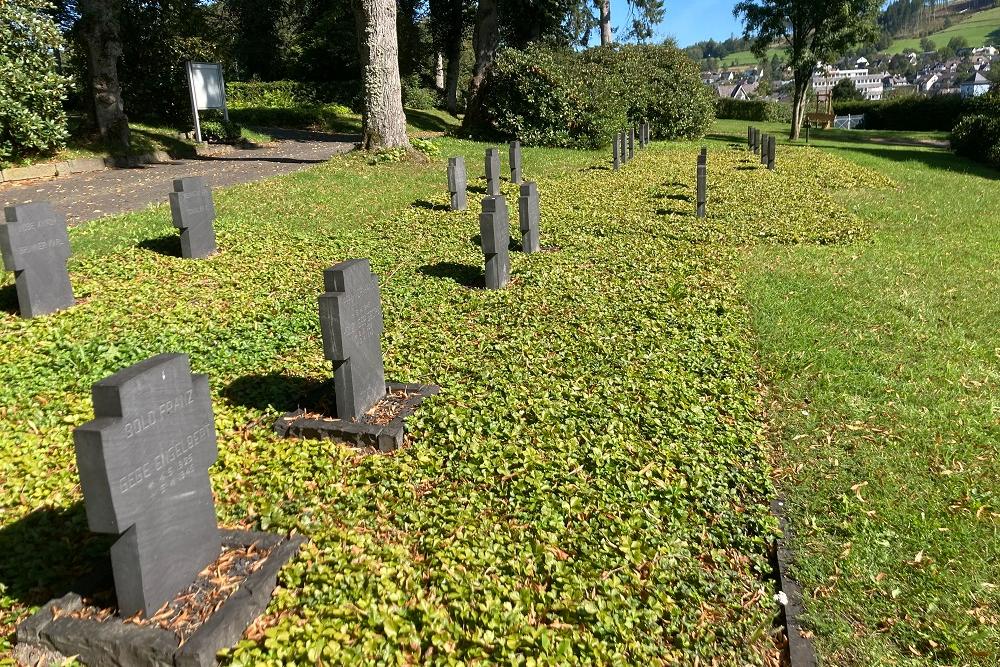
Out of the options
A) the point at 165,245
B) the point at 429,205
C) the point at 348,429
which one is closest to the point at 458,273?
the point at 165,245

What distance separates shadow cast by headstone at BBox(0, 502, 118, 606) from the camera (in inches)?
132

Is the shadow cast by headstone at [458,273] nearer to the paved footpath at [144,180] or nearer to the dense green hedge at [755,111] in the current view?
the paved footpath at [144,180]

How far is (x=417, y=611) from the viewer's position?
3336mm

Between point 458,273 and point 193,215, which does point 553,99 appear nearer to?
point 458,273

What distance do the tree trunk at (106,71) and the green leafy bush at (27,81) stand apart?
2314mm

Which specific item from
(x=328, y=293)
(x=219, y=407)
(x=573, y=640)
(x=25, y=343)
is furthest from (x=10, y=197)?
(x=573, y=640)

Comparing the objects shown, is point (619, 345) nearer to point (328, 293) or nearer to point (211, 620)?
point (328, 293)

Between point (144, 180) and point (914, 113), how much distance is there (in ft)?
153

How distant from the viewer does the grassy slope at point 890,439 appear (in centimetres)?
344

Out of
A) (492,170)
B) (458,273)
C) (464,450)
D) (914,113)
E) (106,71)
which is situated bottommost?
(464,450)

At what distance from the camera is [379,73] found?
58.5ft

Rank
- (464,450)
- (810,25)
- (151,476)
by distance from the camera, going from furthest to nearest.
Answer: (810,25)
(464,450)
(151,476)

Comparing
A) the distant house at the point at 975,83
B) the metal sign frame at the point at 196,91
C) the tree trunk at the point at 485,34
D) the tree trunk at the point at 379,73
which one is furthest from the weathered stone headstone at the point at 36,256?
the distant house at the point at 975,83

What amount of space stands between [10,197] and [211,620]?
529 inches
